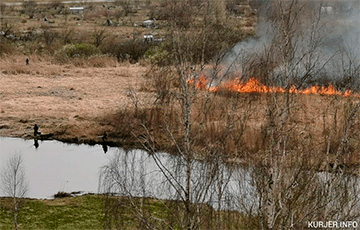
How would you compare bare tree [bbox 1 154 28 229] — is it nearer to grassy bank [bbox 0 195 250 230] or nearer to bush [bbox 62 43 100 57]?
grassy bank [bbox 0 195 250 230]

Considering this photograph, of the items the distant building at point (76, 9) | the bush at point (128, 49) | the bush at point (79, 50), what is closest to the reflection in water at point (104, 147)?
the bush at point (128, 49)

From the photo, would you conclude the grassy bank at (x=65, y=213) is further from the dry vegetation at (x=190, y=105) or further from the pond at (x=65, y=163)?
the dry vegetation at (x=190, y=105)

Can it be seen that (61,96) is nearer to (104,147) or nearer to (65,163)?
(104,147)

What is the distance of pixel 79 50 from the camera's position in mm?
64938

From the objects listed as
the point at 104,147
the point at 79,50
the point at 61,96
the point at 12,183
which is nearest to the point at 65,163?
the point at 104,147

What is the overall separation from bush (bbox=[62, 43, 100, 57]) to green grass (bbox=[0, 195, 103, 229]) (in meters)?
35.9

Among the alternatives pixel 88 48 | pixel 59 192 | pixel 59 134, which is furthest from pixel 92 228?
pixel 88 48

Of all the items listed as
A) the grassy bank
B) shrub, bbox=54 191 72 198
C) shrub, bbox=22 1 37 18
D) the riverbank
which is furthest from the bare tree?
shrub, bbox=22 1 37 18

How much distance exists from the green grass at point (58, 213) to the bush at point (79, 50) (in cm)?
3589

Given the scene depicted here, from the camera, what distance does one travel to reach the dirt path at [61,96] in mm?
44203

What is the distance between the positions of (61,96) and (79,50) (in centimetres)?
1372

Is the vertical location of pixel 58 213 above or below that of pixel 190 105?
below

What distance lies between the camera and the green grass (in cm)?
2673

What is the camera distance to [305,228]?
56.3 ft
